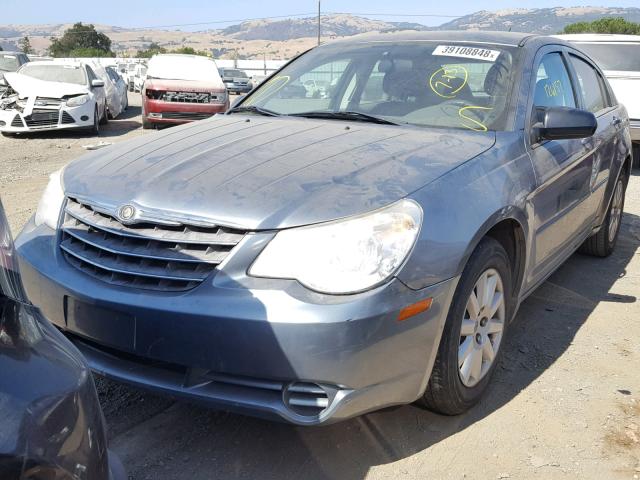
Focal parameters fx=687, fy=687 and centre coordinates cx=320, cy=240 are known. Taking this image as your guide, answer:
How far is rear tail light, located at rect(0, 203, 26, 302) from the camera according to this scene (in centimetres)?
151

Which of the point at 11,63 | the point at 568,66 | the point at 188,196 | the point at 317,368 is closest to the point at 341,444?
the point at 317,368

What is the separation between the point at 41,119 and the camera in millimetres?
12250

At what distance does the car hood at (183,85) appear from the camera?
13.7 meters

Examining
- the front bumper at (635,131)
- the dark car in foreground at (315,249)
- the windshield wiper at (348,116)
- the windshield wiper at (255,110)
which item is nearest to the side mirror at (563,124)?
the dark car in foreground at (315,249)

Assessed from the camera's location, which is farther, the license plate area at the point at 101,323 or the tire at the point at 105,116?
the tire at the point at 105,116

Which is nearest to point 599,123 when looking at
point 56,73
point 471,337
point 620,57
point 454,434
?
point 471,337

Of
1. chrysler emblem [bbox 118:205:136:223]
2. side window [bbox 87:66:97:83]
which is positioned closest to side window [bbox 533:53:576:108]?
chrysler emblem [bbox 118:205:136:223]

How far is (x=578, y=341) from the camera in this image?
3.87 m

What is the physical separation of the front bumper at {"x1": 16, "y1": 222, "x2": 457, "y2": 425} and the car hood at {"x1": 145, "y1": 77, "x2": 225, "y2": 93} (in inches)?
464

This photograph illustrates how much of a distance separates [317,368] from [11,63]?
1907cm

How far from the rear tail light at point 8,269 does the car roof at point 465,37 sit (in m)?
2.99

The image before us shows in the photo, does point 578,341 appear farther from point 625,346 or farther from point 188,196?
point 188,196

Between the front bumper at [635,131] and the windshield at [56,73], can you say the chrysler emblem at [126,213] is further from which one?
the windshield at [56,73]

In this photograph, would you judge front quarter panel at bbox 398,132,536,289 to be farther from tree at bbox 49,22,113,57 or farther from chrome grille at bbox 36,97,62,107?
tree at bbox 49,22,113,57
